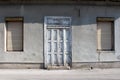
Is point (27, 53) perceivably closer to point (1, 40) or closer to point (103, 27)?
point (1, 40)

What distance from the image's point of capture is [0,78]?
13789 millimetres

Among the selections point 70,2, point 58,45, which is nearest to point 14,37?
point 58,45

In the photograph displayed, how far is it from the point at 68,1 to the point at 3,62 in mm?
4910

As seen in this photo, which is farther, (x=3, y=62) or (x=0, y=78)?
(x=3, y=62)

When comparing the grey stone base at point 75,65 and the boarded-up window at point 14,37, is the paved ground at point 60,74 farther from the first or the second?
the boarded-up window at point 14,37

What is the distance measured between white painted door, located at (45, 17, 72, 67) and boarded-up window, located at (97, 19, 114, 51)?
178 centimetres

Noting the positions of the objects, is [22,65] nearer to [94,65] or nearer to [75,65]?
[75,65]

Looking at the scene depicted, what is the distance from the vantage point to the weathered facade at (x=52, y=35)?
17.6m

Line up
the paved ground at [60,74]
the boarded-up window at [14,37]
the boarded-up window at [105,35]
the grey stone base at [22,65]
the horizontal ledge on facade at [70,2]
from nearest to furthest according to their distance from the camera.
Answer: the paved ground at [60,74], the grey stone base at [22,65], the horizontal ledge on facade at [70,2], the boarded-up window at [14,37], the boarded-up window at [105,35]

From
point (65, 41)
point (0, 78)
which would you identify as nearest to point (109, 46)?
point (65, 41)

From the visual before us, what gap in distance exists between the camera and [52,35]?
17750 millimetres

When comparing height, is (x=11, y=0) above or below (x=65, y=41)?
above

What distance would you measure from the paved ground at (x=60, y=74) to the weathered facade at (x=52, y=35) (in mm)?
876

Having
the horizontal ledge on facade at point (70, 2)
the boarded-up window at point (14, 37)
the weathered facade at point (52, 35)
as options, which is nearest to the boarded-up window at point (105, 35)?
the weathered facade at point (52, 35)
